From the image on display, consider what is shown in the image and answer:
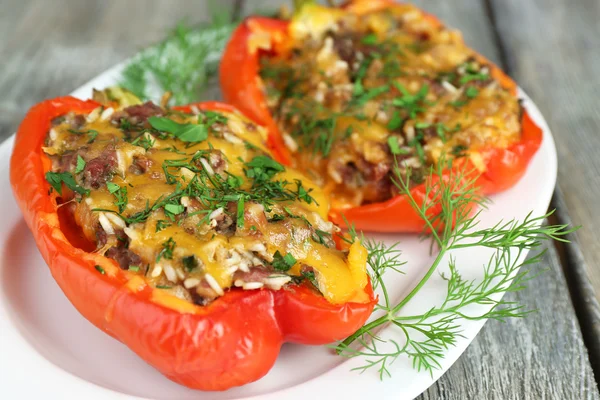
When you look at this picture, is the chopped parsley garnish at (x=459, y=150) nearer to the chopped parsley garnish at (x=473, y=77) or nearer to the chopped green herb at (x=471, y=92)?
the chopped green herb at (x=471, y=92)

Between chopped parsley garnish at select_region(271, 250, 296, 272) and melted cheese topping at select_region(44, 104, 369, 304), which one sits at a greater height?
melted cheese topping at select_region(44, 104, 369, 304)

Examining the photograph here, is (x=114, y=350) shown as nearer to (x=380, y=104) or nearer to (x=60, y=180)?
(x=60, y=180)

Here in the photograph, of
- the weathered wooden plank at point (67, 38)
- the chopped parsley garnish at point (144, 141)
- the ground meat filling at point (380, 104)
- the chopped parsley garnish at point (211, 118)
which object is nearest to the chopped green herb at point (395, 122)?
the ground meat filling at point (380, 104)

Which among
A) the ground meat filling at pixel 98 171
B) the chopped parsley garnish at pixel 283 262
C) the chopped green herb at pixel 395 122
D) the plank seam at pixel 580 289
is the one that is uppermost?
the ground meat filling at pixel 98 171

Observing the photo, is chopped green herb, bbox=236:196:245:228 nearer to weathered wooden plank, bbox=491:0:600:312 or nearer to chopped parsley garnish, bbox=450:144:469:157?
chopped parsley garnish, bbox=450:144:469:157

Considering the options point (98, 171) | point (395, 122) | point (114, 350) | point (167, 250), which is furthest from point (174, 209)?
point (395, 122)

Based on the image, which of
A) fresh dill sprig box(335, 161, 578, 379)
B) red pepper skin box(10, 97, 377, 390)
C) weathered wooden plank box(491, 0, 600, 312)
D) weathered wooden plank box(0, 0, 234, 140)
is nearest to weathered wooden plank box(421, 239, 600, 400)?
fresh dill sprig box(335, 161, 578, 379)
